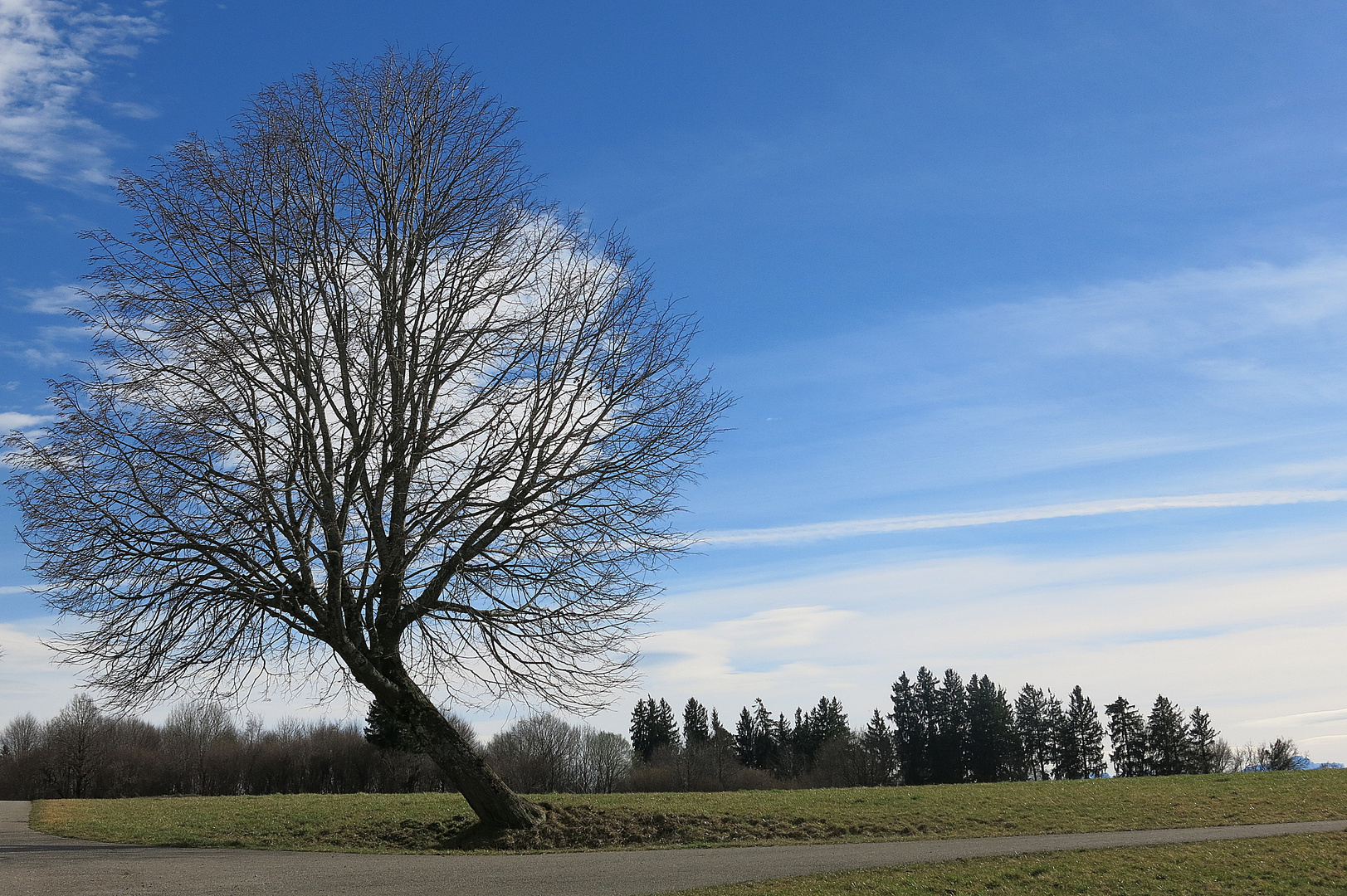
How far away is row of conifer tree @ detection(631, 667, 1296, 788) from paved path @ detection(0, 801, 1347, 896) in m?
77.8

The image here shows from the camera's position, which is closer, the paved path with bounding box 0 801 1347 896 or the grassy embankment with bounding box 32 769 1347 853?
the paved path with bounding box 0 801 1347 896

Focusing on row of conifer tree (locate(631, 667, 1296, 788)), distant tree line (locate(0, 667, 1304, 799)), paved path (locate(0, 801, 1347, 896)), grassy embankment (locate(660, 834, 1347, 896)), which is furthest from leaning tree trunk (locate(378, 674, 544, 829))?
row of conifer tree (locate(631, 667, 1296, 788))

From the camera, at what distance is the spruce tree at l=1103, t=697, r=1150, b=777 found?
Answer: 283 ft

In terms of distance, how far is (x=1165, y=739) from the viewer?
8400 centimetres

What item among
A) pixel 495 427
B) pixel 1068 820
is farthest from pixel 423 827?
pixel 1068 820

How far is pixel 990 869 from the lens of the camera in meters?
10.7

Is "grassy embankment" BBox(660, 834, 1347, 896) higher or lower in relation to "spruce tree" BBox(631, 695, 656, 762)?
higher

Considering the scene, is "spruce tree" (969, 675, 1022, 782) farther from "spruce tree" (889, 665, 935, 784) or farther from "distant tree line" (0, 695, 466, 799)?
"distant tree line" (0, 695, 466, 799)

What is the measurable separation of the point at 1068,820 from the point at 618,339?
38.5 ft

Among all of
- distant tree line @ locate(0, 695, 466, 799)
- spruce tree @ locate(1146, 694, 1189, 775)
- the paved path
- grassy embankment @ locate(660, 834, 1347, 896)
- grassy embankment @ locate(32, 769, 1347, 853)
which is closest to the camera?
grassy embankment @ locate(660, 834, 1347, 896)

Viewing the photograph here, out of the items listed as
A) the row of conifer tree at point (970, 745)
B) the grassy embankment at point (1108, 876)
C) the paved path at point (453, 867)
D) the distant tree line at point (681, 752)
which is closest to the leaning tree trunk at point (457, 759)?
the paved path at point (453, 867)

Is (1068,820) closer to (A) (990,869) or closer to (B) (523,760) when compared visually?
(A) (990,869)

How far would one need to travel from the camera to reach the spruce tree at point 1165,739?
271 feet

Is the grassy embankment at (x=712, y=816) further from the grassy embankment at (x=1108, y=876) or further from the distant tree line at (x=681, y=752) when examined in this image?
the distant tree line at (x=681, y=752)
